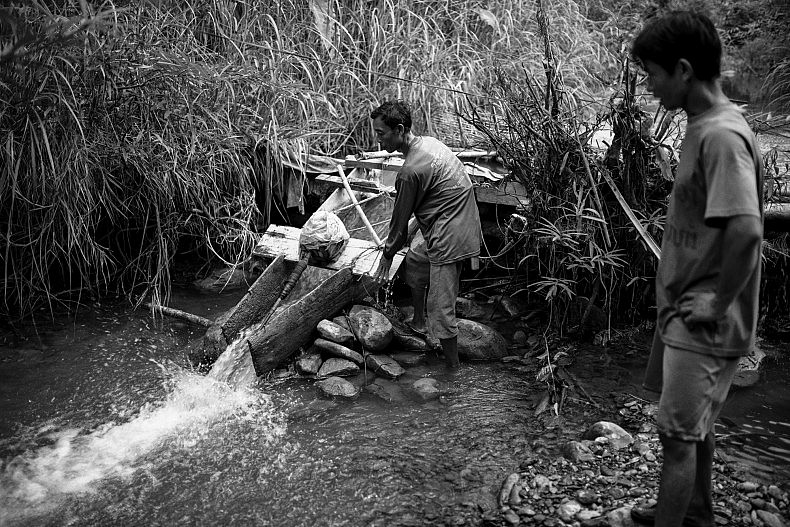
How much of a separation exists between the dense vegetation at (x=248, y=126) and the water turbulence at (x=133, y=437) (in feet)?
5.02

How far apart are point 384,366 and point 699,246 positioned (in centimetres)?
309

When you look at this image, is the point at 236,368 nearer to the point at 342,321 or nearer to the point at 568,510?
the point at 342,321

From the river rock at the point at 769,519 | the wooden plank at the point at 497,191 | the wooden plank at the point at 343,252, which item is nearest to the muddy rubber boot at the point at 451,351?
the wooden plank at the point at 343,252

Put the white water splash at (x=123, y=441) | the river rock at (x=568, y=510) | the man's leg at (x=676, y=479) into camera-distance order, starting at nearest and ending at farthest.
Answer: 1. the man's leg at (x=676, y=479)
2. the river rock at (x=568, y=510)
3. the white water splash at (x=123, y=441)

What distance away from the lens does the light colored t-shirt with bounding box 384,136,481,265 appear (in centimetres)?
478

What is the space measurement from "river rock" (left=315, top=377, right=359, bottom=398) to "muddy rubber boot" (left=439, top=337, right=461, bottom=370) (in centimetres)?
71

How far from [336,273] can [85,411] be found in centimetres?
194

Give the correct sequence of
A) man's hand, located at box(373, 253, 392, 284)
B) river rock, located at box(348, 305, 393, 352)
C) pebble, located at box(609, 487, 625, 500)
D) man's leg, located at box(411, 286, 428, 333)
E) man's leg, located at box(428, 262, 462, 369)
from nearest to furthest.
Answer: pebble, located at box(609, 487, 625, 500) → man's leg, located at box(428, 262, 462, 369) → man's hand, located at box(373, 253, 392, 284) → river rock, located at box(348, 305, 393, 352) → man's leg, located at box(411, 286, 428, 333)

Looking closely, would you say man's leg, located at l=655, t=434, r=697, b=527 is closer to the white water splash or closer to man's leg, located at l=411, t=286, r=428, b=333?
the white water splash

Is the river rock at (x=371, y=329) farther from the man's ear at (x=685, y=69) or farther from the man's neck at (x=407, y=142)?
the man's ear at (x=685, y=69)

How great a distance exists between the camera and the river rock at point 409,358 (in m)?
5.32

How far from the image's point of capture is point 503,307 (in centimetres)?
597

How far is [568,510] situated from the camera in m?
3.30

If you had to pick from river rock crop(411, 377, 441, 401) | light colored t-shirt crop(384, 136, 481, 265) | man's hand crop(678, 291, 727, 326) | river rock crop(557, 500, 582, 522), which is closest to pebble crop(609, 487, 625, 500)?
river rock crop(557, 500, 582, 522)
